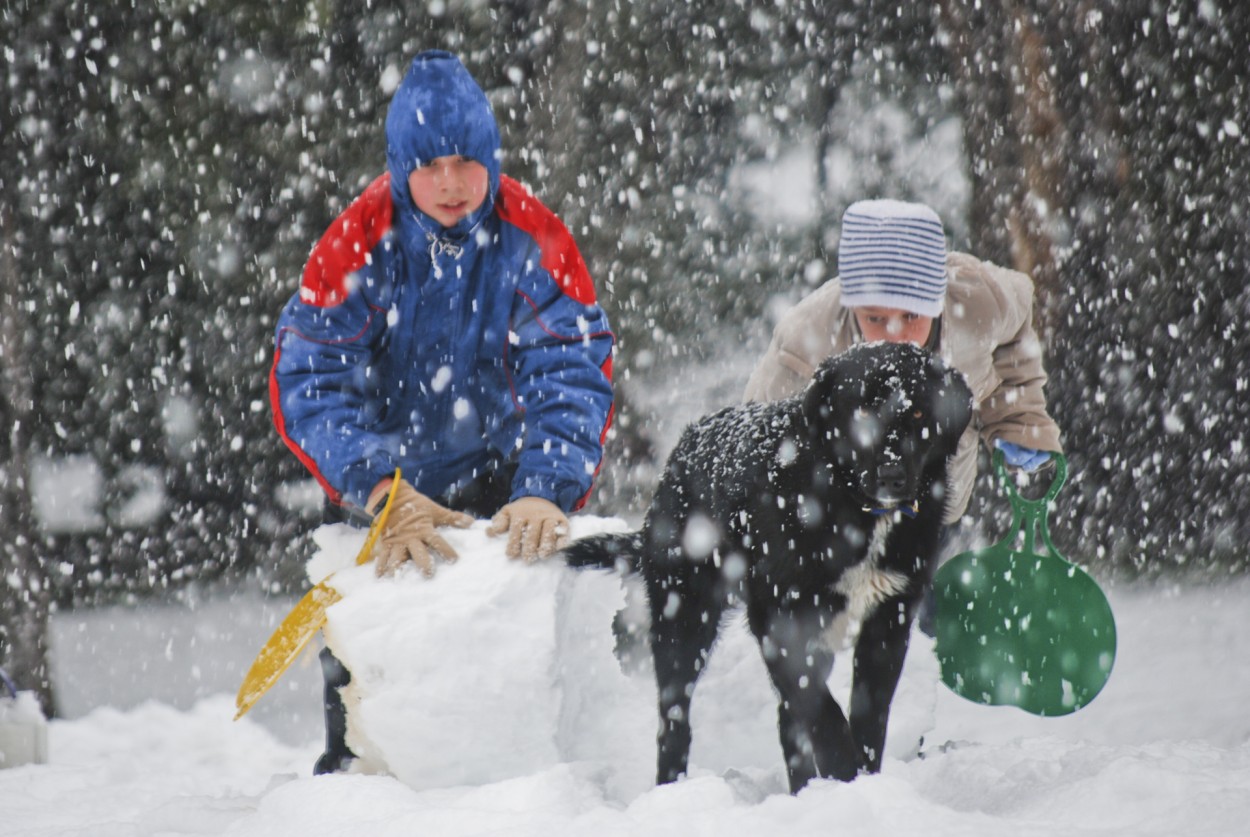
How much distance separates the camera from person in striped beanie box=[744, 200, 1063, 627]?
2.76m

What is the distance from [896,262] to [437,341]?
4.00ft

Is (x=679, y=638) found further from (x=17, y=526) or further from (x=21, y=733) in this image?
(x=17, y=526)

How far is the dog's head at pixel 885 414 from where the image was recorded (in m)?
2.40

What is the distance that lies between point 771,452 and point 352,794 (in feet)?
4.16

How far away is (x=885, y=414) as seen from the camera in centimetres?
240

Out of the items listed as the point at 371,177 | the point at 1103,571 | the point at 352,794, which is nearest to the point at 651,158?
the point at 371,177

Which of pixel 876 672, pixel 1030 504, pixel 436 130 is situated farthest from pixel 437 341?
pixel 1030 504

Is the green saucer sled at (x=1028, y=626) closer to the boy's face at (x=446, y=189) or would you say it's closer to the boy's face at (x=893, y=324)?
the boy's face at (x=893, y=324)

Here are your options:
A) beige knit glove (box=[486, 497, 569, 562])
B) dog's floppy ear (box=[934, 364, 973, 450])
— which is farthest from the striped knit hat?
beige knit glove (box=[486, 497, 569, 562])

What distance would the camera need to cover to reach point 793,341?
3113mm

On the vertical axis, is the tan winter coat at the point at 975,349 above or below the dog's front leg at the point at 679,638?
above

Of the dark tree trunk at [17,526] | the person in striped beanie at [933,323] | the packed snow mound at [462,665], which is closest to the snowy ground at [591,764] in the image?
the packed snow mound at [462,665]

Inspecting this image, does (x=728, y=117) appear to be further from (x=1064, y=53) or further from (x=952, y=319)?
(x=952, y=319)

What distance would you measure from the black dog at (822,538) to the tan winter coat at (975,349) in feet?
1.30
